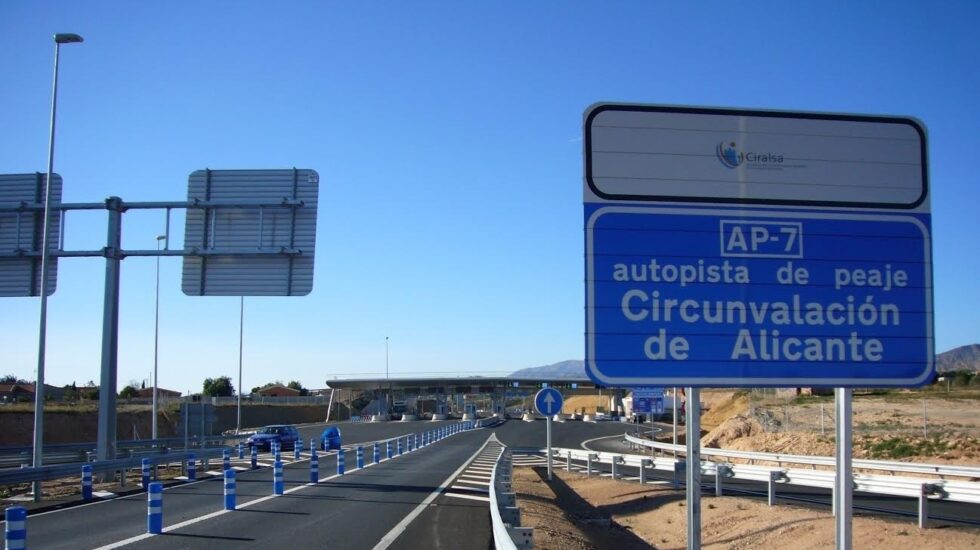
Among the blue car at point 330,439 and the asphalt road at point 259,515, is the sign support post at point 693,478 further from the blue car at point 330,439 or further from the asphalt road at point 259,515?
the blue car at point 330,439

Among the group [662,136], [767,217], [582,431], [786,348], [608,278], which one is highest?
[662,136]

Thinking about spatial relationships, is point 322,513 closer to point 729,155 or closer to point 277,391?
point 729,155

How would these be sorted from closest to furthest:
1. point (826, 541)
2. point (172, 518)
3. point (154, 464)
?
point (826, 541), point (172, 518), point (154, 464)

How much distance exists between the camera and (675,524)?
60.5 feet

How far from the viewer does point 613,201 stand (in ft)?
14.1

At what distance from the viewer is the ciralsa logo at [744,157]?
4359 mm

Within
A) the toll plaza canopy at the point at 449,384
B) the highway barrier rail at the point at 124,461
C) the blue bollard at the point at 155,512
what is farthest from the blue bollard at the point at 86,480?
the toll plaza canopy at the point at 449,384

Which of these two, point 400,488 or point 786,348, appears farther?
point 400,488

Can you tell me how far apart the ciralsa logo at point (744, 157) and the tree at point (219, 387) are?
133 meters

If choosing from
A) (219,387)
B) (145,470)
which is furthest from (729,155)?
(219,387)

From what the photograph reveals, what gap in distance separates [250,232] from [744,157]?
832 inches

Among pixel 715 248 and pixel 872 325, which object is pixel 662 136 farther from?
pixel 872 325

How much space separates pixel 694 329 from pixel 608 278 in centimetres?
49

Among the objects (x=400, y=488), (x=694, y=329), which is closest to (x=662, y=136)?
(x=694, y=329)
